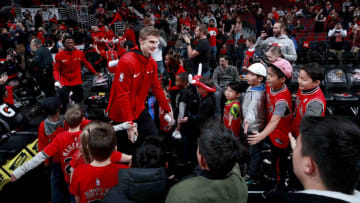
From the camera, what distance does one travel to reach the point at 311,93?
2.45 meters

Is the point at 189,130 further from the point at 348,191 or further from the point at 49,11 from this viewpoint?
the point at 49,11

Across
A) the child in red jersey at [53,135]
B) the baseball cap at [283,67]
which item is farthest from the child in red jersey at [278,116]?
the child in red jersey at [53,135]

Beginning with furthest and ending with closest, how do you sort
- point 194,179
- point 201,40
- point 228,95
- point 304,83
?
point 201,40, point 228,95, point 304,83, point 194,179

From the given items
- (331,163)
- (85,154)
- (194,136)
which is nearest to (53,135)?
(85,154)

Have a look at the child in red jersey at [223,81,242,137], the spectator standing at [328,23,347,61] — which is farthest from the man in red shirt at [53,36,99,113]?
the spectator standing at [328,23,347,61]

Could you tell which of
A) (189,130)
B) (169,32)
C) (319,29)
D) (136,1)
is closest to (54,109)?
(189,130)

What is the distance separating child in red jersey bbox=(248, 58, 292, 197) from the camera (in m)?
2.51

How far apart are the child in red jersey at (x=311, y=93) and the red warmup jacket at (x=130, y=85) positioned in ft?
5.17

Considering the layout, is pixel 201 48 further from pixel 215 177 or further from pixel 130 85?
pixel 215 177

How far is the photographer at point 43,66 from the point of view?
5527mm

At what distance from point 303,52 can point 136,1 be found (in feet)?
45.5

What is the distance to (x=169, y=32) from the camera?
38.6ft

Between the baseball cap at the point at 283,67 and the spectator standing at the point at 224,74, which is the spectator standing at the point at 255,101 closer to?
the baseball cap at the point at 283,67

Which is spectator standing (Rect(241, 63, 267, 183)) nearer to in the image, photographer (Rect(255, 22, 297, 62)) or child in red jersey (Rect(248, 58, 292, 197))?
child in red jersey (Rect(248, 58, 292, 197))
